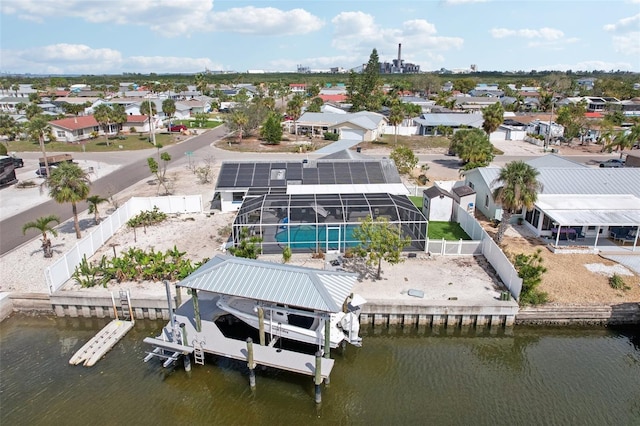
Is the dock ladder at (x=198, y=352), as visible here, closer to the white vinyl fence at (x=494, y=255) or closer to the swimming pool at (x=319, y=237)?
the swimming pool at (x=319, y=237)

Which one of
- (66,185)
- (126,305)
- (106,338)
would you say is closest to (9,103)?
(66,185)

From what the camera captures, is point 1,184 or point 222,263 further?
point 1,184

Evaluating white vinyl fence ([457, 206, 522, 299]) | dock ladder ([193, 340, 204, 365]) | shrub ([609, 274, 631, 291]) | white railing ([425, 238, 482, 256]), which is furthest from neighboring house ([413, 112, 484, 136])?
dock ladder ([193, 340, 204, 365])

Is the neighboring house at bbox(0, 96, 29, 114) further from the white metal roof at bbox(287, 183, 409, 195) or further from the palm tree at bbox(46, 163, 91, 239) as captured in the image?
the white metal roof at bbox(287, 183, 409, 195)

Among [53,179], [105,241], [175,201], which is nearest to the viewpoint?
[53,179]

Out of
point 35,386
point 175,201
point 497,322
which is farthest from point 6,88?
point 497,322

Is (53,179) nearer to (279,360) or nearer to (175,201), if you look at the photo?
(175,201)

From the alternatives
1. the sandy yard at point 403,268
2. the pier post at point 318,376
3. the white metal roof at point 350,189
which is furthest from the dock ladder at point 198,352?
the white metal roof at point 350,189
